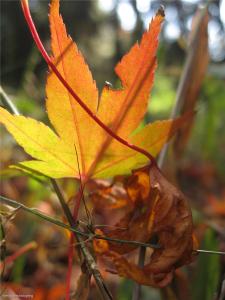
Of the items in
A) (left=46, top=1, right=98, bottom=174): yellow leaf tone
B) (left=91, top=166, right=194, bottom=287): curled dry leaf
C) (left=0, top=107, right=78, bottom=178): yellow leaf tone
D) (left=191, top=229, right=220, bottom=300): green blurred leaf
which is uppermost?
(left=46, top=1, right=98, bottom=174): yellow leaf tone

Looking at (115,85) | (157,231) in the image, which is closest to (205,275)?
(157,231)

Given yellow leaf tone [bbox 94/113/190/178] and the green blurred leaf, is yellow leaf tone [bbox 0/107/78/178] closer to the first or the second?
yellow leaf tone [bbox 94/113/190/178]

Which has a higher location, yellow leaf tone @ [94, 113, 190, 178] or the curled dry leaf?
yellow leaf tone @ [94, 113, 190, 178]

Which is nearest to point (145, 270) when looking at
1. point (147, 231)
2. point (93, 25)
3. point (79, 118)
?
point (147, 231)

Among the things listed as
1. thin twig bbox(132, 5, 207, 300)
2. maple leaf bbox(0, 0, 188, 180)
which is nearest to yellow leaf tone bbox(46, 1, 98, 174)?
maple leaf bbox(0, 0, 188, 180)

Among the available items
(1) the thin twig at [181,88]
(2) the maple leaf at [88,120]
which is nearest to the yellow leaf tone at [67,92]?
(2) the maple leaf at [88,120]

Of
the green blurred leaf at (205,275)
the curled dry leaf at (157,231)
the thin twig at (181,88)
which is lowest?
the green blurred leaf at (205,275)

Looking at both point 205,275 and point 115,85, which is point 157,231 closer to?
point 205,275

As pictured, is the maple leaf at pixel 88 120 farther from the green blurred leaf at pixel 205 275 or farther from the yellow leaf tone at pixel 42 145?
the green blurred leaf at pixel 205 275
